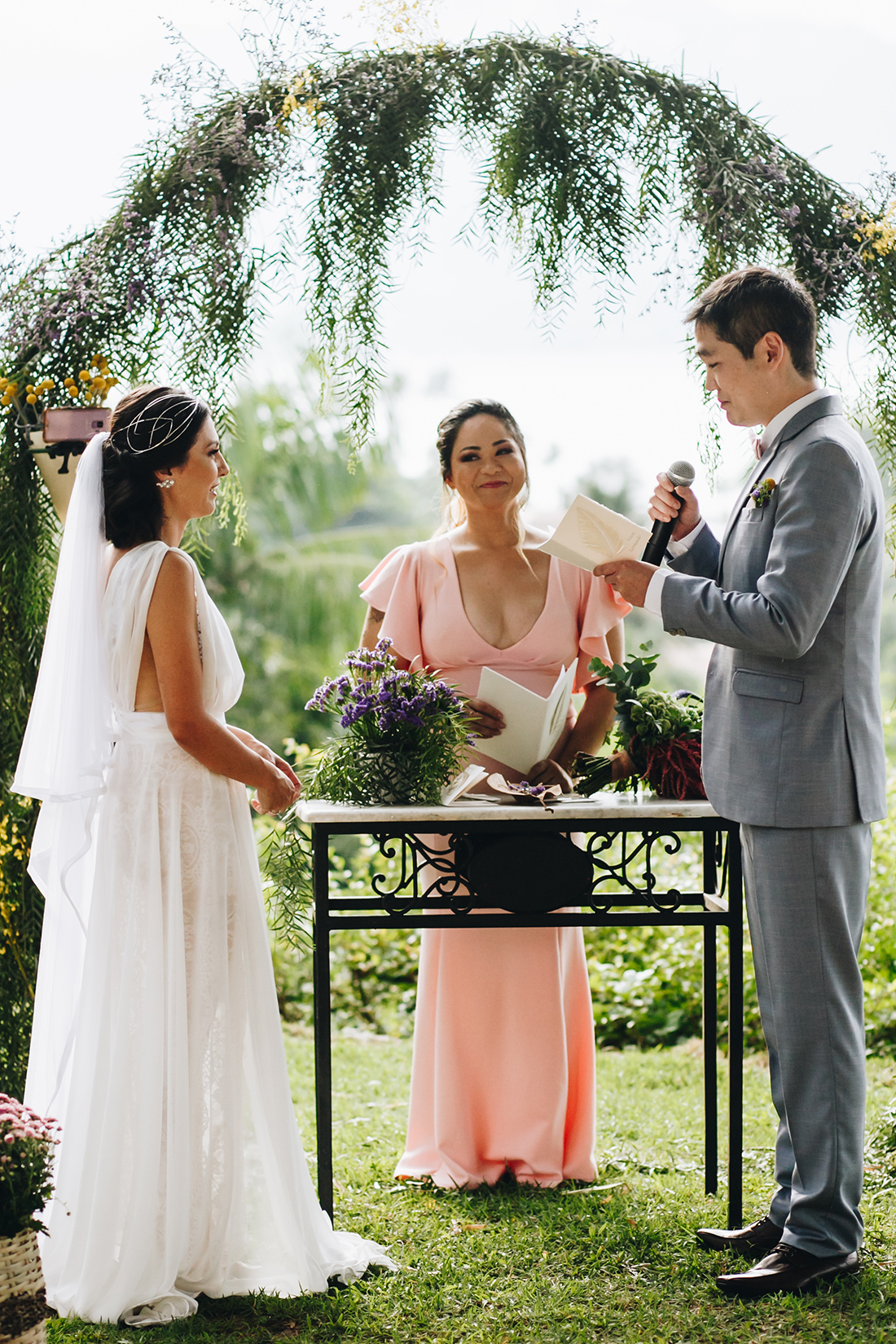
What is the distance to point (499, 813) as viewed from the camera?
9.53ft

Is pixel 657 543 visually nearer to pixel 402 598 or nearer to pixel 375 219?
pixel 402 598

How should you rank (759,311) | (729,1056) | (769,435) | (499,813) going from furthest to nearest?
(729,1056) → (499,813) → (769,435) → (759,311)

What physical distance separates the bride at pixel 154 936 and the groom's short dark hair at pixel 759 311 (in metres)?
1.24

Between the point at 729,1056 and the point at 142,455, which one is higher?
the point at 142,455

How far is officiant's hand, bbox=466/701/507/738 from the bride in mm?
581

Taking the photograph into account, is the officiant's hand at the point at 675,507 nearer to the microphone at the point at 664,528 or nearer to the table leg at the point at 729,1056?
the microphone at the point at 664,528

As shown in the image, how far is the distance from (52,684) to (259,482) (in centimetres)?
1173

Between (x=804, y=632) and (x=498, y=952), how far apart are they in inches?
56.8

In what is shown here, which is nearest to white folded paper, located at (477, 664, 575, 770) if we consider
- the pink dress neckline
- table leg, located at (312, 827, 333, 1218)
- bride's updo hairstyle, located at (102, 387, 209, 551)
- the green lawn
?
the pink dress neckline

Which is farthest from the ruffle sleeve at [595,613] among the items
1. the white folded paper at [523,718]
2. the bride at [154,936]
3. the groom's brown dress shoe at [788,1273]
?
the groom's brown dress shoe at [788,1273]

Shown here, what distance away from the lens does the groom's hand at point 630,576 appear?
2.86 metres

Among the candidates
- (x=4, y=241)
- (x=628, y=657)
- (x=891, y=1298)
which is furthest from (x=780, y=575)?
(x=4, y=241)

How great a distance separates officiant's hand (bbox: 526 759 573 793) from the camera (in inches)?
125

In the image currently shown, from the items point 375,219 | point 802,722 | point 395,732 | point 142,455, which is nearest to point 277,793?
point 395,732
